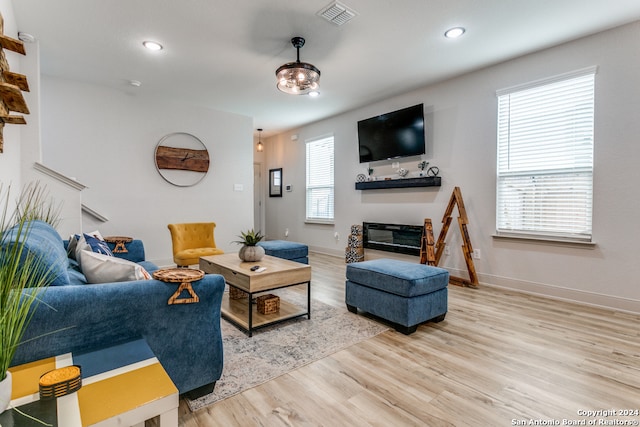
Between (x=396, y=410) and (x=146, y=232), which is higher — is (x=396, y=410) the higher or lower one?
the lower one

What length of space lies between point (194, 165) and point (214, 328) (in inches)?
165

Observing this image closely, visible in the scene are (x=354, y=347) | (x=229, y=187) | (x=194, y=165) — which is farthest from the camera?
(x=229, y=187)

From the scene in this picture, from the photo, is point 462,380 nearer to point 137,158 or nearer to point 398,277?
point 398,277

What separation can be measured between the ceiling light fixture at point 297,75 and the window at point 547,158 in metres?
2.30

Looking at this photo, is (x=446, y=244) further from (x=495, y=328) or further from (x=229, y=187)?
(x=229, y=187)

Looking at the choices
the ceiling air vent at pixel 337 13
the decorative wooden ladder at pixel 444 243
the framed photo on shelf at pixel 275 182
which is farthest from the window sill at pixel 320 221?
the ceiling air vent at pixel 337 13

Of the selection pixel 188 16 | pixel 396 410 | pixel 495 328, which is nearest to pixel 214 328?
pixel 396 410

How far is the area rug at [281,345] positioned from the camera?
72.3 inches

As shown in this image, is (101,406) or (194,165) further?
(194,165)

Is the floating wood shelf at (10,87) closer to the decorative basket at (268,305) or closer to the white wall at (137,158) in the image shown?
the decorative basket at (268,305)

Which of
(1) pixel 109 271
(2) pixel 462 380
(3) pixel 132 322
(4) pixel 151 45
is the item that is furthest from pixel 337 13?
(2) pixel 462 380

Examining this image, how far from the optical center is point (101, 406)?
0.89 m

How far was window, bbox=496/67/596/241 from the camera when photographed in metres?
3.17

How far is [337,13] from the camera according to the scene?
2.66m
